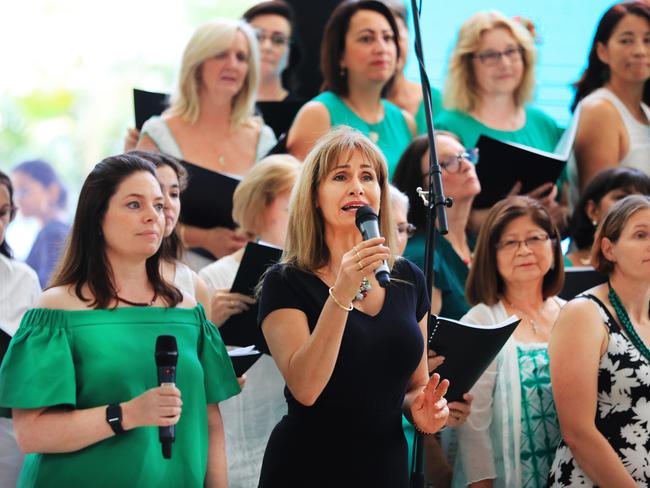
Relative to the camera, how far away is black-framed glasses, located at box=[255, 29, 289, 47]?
5113 mm

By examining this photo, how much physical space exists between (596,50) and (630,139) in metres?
0.45

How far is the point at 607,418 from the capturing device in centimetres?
312

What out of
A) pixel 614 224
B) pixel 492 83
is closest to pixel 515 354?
pixel 614 224

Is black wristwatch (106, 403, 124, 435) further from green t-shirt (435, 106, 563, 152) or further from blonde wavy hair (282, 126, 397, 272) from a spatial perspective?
green t-shirt (435, 106, 563, 152)

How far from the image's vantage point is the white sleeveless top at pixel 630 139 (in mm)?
4477

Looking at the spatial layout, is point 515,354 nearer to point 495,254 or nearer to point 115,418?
point 495,254

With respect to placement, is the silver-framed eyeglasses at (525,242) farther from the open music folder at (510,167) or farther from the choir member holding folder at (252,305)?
the choir member holding folder at (252,305)

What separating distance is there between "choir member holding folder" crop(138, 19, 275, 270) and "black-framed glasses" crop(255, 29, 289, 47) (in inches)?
27.6

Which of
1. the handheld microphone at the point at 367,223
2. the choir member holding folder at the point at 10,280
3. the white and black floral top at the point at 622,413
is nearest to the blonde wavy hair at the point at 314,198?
the handheld microphone at the point at 367,223

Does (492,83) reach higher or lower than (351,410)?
higher

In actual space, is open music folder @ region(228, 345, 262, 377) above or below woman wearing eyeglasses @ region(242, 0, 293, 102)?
below

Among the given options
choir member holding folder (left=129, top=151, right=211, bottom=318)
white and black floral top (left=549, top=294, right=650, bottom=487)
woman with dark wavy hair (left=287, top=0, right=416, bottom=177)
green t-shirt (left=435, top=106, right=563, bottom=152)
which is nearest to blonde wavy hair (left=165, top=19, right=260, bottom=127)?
woman with dark wavy hair (left=287, top=0, right=416, bottom=177)

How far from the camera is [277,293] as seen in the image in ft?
8.66

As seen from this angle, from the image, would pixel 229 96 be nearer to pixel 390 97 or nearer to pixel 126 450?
pixel 390 97
